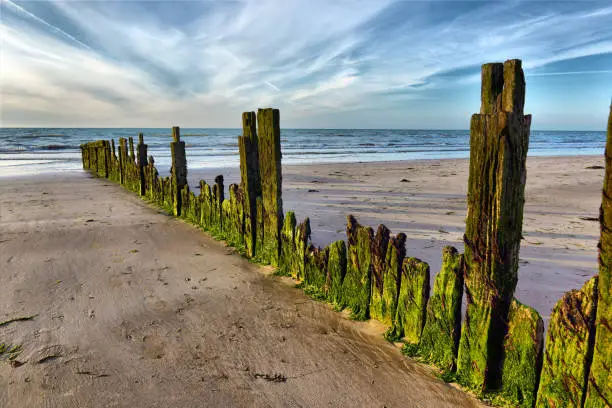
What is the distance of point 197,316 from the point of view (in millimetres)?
3643

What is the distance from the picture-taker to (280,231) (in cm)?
466

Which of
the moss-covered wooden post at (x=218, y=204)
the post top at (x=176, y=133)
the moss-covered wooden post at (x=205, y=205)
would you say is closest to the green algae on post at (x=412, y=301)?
the moss-covered wooden post at (x=218, y=204)

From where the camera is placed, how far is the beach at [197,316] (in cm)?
258

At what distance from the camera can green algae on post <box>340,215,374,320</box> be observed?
333 centimetres

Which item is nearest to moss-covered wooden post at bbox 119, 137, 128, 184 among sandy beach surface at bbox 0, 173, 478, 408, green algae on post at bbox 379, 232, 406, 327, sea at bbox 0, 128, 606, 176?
sea at bbox 0, 128, 606, 176

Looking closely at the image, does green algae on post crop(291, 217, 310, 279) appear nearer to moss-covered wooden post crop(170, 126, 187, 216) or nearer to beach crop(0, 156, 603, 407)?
beach crop(0, 156, 603, 407)

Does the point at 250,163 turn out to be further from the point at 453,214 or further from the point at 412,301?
the point at 453,214

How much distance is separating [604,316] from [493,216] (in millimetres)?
714

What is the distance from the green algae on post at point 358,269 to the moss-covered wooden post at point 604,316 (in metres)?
1.65

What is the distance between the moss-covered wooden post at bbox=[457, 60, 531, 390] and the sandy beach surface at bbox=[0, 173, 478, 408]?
0.34 metres

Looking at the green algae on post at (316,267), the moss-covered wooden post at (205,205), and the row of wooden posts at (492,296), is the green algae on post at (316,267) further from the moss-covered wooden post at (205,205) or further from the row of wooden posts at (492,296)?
the moss-covered wooden post at (205,205)

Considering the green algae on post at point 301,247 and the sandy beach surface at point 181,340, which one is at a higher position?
the green algae on post at point 301,247

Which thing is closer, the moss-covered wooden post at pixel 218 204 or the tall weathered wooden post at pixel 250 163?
the tall weathered wooden post at pixel 250 163

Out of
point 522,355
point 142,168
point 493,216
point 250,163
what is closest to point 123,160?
point 142,168
